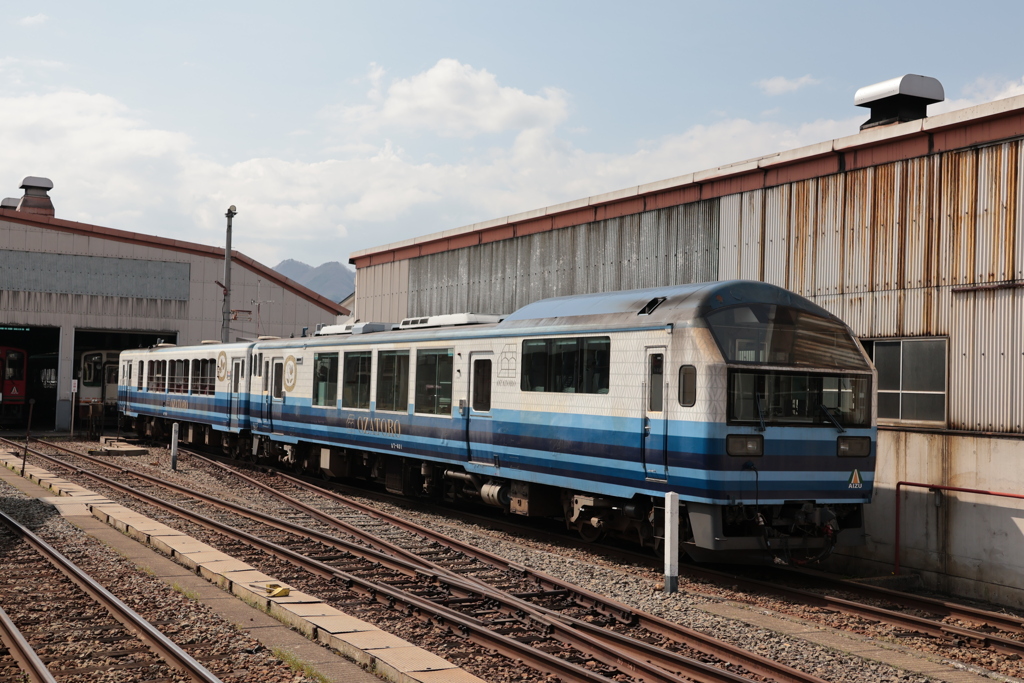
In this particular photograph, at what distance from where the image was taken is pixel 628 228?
17.9 m

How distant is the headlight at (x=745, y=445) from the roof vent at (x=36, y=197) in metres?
38.8

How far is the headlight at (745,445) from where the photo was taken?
1030 cm

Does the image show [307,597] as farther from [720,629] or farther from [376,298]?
[376,298]

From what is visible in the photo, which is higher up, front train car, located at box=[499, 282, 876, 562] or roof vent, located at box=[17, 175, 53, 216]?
roof vent, located at box=[17, 175, 53, 216]

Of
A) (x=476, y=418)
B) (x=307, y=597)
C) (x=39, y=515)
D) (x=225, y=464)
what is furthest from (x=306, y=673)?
(x=225, y=464)

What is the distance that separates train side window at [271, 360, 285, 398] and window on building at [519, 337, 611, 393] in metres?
8.83

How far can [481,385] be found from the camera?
1420 centimetres

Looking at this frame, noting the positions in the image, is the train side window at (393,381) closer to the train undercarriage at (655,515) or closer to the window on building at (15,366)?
the train undercarriage at (655,515)

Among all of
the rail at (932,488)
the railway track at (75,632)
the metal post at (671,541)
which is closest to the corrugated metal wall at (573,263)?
the rail at (932,488)

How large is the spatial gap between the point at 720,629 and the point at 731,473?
6.73 ft

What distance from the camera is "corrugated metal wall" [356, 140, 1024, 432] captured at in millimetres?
11516

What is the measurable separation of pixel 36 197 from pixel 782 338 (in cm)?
3928

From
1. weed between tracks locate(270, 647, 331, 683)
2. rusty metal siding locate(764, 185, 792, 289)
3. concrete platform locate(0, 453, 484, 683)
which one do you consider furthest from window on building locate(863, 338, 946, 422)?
weed between tracks locate(270, 647, 331, 683)

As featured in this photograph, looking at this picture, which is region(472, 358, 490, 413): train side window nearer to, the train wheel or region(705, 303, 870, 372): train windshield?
the train wheel
